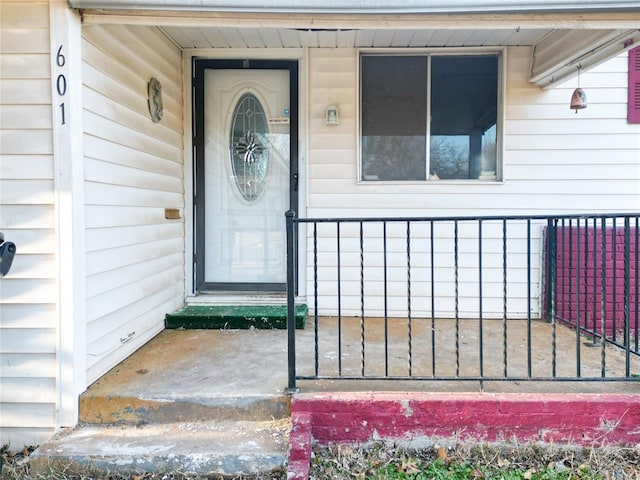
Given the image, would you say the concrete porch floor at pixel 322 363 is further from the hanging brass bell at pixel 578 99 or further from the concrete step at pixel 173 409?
the hanging brass bell at pixel 578 99

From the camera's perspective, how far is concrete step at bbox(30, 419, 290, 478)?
81.6 inches

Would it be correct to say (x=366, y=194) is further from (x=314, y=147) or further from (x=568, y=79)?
(x=568, y=79)

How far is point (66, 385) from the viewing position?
2.36m

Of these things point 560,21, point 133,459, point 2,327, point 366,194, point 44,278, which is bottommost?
point 133,459

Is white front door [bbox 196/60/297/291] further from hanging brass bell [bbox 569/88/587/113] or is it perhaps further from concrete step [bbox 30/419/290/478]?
hanging brass bell [bbox 569/88/587/113]

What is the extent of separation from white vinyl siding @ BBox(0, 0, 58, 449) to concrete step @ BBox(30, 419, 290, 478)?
0.92ft

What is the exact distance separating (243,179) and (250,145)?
12.4 inches

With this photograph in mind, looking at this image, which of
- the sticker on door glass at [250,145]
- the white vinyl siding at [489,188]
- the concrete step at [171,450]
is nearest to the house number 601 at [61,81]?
the concrete step at [171,450]

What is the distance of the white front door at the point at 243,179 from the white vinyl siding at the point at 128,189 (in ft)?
0.93

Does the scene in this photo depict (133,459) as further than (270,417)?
No

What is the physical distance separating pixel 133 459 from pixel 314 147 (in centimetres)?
276

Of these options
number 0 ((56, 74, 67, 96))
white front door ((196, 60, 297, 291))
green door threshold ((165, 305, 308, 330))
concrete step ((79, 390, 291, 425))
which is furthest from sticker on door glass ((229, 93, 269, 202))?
concrete step ((79, 390, 291, 425))

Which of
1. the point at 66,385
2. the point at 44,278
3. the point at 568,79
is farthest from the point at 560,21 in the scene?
the point at 66,385

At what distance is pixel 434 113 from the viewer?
3955mm
